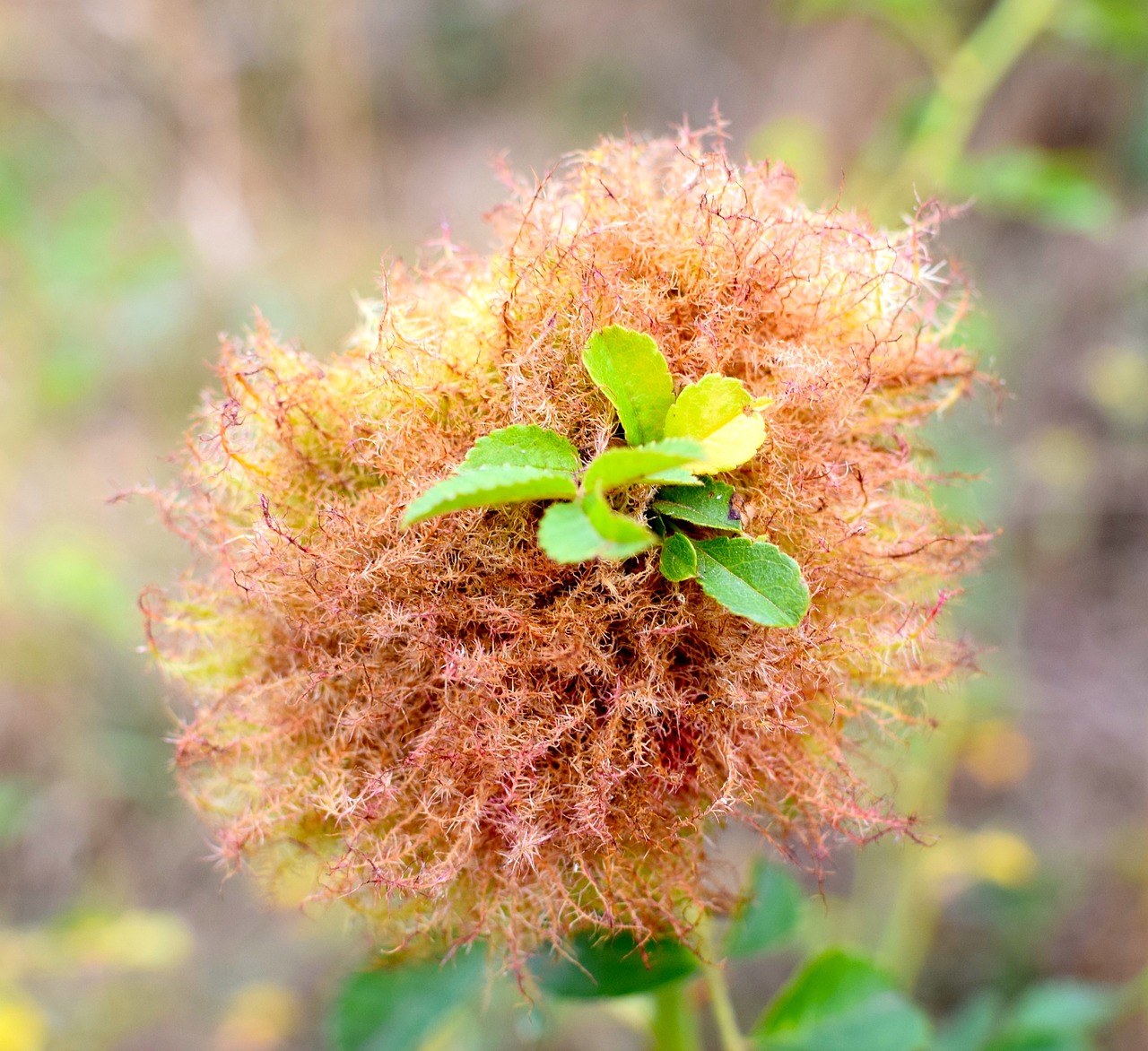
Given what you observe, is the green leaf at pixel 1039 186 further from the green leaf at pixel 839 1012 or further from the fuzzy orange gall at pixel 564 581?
the green leaf at pixel 839 1012

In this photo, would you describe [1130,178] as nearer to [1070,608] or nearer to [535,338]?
[1070,608]

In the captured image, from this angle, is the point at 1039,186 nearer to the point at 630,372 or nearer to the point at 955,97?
the point at 955,97

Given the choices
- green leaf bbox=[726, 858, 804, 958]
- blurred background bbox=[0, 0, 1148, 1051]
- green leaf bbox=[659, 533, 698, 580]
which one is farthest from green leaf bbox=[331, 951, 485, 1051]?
green leaf bbox=[659, 533, 698, 580]

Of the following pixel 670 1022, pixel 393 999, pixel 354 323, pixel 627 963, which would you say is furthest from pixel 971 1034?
pixel 354 323

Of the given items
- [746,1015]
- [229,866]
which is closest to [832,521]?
[229,866]

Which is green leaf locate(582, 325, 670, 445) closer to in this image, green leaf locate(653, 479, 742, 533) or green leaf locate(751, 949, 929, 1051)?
green leaf locate(653, 479, 742, 533)

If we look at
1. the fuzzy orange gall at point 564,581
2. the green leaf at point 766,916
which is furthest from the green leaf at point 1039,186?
the green leaf at point 766,916

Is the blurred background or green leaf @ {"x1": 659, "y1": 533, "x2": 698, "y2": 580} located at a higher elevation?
the blurred background
